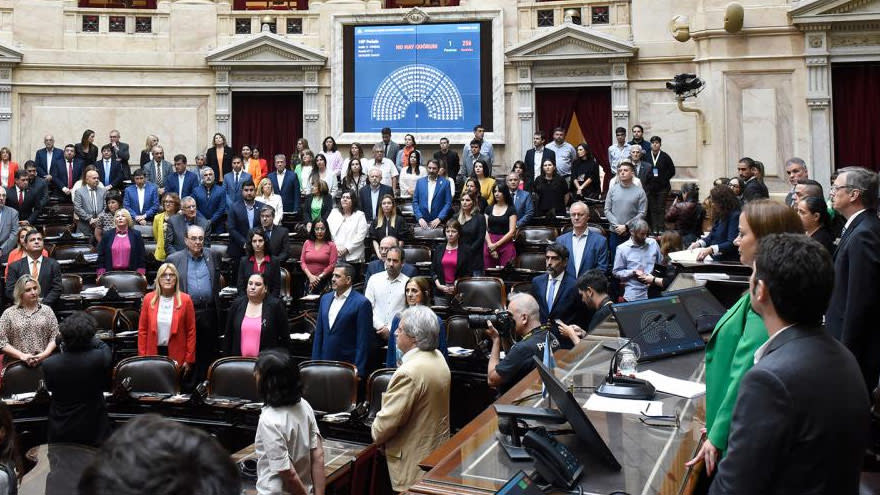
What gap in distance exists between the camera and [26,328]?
21.9ft

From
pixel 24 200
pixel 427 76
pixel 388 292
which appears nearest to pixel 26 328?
pixel 388 292

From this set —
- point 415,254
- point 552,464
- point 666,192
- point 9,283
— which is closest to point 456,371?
point 415,254

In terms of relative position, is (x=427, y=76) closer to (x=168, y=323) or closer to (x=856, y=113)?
(x=856, y=113)

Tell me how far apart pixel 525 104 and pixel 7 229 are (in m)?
9.09

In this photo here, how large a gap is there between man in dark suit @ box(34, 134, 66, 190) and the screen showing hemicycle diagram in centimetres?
551

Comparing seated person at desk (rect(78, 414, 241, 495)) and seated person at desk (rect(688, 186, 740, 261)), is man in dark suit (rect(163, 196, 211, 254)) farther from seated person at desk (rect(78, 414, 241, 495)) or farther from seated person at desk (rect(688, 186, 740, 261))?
seated person at desk (rect(78, 414, 241, 495))

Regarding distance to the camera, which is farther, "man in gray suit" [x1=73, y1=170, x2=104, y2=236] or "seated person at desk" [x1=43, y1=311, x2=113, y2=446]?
"man in gray suit" [x1=73, y1=170, x2=104, y2=236]

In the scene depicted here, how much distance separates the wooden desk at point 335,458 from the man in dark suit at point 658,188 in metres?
7.47

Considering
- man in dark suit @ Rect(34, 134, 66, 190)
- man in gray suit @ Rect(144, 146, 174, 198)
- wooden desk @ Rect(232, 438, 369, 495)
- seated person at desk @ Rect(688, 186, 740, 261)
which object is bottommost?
wooden desk @ Rect(232, 438, 369, 495)

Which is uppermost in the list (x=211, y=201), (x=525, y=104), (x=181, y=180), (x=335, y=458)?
(x=525, y=104)

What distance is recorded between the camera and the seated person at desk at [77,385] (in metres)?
5.23

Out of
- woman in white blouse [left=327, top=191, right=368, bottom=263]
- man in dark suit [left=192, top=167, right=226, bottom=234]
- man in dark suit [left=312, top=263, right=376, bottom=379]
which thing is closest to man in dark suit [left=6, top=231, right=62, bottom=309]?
woman in white blouse [left=327, top=191, right=368, bottom=263]

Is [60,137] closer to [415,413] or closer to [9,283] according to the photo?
[9,283]

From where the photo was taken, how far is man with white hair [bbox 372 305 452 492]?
14.2 ft
